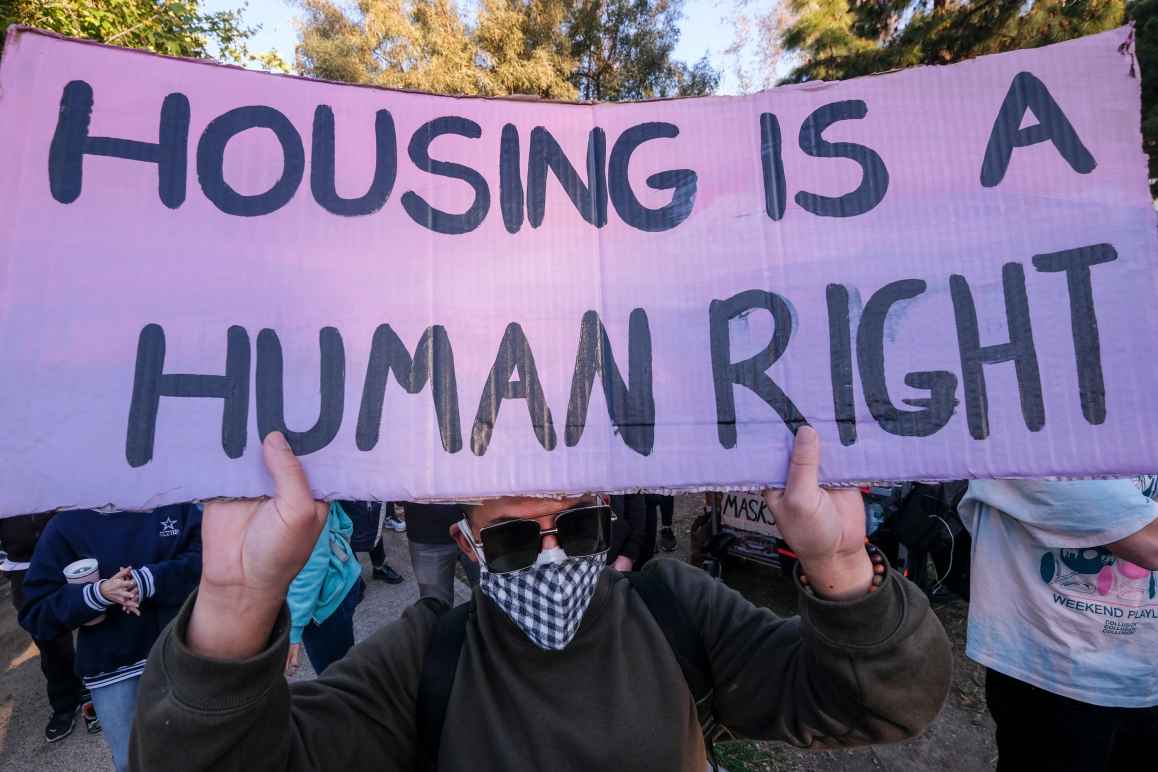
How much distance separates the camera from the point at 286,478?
A: 3.48 ft

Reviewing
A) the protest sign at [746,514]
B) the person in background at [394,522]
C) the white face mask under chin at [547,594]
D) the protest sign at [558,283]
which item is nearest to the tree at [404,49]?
the person in background at [394,522]

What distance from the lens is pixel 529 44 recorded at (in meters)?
14.1

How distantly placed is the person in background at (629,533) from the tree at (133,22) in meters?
4.02

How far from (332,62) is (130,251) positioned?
14778 mm

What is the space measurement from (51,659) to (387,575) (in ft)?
7.83

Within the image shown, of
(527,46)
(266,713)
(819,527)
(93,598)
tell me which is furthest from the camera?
(527,46)

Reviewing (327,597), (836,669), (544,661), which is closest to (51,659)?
(327,597)

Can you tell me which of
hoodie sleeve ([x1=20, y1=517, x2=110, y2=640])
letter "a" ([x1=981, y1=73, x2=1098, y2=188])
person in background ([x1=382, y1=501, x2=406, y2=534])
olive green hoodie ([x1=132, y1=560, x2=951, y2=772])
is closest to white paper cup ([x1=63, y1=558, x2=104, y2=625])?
hoodie sleeve ([x1=20, y1=517, x2=110, y2=640])

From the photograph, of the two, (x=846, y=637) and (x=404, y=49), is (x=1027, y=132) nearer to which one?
(x=846, y=637)

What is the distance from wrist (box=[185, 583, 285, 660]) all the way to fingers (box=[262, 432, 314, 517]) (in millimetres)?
154

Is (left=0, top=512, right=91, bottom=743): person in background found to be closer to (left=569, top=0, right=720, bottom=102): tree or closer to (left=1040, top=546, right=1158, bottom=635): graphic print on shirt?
(left=1040, top=546, right=1158, bottom=635): graphic print on shirt

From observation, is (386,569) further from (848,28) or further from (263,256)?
(848,28)

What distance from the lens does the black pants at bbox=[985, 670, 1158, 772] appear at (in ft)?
6.05

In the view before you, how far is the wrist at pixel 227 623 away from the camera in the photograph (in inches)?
38.7
